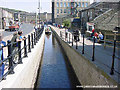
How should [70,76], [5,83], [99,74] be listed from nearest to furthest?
[5,83] → [99,74] → [70,76]

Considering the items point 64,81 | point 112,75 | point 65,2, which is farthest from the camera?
point 65,2

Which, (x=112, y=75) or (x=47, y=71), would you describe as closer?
(x=112, y=75)

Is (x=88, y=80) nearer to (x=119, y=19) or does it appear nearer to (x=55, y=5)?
(x=119, y=19)

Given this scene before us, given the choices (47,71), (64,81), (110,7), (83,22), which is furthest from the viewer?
→ (83,22)

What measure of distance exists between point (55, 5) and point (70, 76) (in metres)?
99.1

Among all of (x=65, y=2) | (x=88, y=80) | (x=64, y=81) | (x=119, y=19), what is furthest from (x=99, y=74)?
(x=65, y=2)

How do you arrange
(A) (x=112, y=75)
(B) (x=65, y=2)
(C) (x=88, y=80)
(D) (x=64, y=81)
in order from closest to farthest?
(A) (x=112, y=75) → (C) (x=88, y=80) → (D) (x=64, y=81) → (B) (x=65, y=2)

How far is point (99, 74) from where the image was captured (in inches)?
240

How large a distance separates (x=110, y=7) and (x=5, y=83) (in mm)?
27413

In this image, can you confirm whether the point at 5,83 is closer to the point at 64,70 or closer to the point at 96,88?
the point at 96,88

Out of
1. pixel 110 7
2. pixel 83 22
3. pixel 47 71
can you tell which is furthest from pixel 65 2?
pixel 47 71

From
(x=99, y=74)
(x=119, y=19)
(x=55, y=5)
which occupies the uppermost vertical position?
(x=55, y=5)

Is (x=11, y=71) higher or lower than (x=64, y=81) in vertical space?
higher

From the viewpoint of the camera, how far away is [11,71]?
565 centimetres
